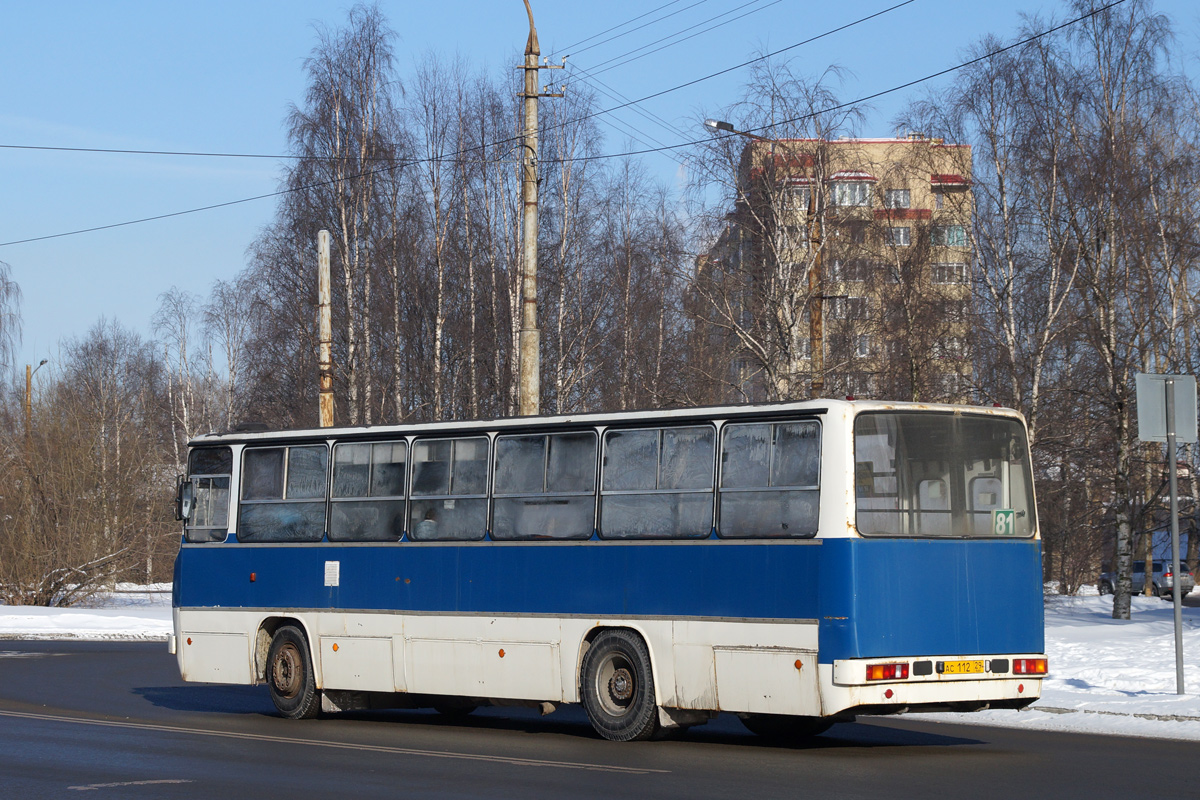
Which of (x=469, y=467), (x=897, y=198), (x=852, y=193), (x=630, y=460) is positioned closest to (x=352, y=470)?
(x=469, y=467)

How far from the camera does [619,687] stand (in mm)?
14117

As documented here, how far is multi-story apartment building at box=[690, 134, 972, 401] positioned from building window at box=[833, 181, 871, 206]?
41 mm

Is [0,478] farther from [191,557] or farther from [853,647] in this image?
[853,647]

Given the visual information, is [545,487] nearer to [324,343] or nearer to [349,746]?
[349,746]

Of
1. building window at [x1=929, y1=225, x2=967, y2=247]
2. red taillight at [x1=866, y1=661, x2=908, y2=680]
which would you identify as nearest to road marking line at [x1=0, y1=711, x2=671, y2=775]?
red taillight at [x1=866, y1=661, x2=908, y2=680]

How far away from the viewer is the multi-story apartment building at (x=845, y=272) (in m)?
30.5

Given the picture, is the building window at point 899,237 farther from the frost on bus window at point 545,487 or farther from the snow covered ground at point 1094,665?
the frost on bus window at point 545,487

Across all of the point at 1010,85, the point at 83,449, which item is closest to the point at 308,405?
the point at 83,449

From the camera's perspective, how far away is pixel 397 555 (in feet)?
52.6

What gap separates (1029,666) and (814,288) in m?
16.5

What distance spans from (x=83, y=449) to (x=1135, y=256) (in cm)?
2637

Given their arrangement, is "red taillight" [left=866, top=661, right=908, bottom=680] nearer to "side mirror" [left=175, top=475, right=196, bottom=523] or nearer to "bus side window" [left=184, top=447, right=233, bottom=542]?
"bus side window" [left=184, top=447, right=233, bottom=542]

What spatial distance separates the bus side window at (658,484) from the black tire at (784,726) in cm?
208

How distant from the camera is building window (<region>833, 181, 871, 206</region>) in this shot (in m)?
32.3
